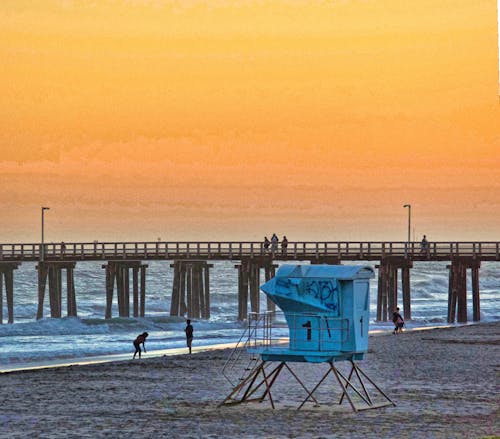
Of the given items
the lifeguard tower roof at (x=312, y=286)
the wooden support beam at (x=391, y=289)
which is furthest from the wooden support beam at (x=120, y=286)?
the lifeguard tower roof at (x=312, y=286)

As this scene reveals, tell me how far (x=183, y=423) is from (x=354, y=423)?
9.91 feet

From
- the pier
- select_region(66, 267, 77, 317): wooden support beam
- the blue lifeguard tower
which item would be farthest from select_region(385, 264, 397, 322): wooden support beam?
the blue lifeguard tower

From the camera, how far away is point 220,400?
81.5ft

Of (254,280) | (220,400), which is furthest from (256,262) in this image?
(220,400)

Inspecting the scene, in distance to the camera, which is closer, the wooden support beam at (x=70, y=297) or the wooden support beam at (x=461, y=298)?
the wooden support beam at (x=461, y=298)

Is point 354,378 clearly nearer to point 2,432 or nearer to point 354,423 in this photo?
point 354,423

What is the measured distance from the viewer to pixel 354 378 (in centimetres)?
2859

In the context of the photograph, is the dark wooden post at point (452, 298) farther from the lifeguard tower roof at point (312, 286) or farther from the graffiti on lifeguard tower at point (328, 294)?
the graffiti on lifeguard tower at point (328, 294)

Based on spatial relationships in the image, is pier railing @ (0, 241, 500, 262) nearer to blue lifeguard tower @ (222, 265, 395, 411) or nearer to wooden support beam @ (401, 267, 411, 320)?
wooden support beam @ (401, 267, 411, 320)

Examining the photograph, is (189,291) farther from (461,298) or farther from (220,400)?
(220,400)

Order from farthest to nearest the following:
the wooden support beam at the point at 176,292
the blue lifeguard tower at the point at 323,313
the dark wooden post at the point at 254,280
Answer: the wooden support beam at the point at 176,292, the dark wooden post at the point at 254,280, the blue lifeguard tower at the point at 323,313

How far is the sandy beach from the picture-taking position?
67.9ft

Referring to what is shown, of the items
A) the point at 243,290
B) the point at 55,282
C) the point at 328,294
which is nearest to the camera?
the point at 328,294

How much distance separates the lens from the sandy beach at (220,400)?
67.9 feet
